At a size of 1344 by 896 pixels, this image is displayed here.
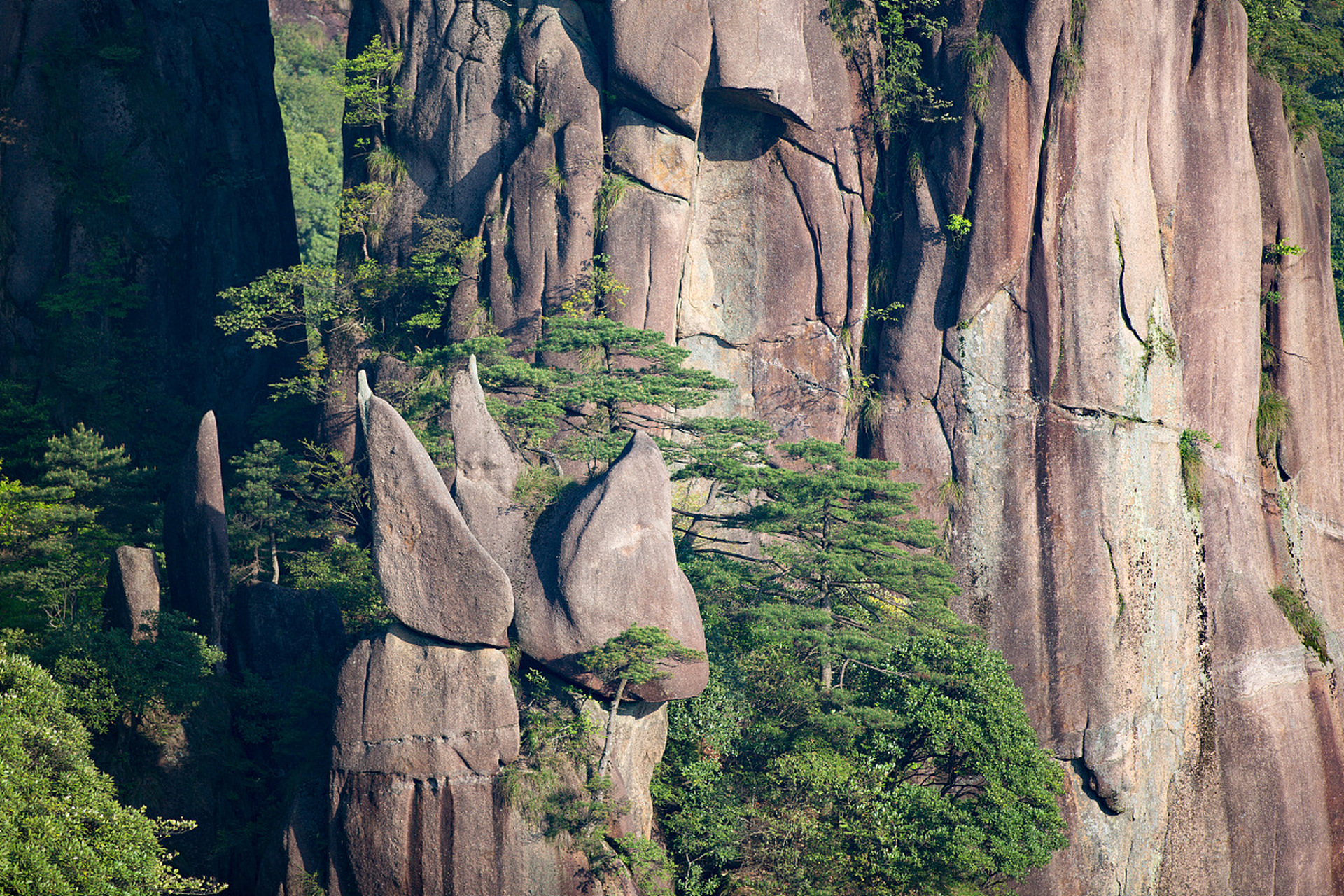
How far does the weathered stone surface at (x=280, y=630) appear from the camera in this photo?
22734 millimetres

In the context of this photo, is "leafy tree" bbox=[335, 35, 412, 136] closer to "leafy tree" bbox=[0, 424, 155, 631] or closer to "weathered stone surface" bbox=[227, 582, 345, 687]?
"leafy tree" bbox=[0, 424, 155, 631]

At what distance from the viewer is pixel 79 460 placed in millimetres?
25984

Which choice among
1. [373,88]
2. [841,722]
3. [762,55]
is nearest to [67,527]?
[373,88]

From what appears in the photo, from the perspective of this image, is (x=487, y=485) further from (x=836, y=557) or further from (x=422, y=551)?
(x=836, y=557)

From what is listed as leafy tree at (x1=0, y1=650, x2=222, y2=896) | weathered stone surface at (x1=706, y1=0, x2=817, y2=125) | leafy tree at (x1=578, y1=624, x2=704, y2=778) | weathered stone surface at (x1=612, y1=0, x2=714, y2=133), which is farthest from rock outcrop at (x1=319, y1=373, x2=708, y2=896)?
weathered stone surface at (x1=706, y1=0, x2=817, y2=125)

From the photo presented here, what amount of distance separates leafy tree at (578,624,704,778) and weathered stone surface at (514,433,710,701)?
0.65ft

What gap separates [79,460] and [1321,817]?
26.5 metres

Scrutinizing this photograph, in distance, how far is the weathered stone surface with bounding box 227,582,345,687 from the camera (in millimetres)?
22734

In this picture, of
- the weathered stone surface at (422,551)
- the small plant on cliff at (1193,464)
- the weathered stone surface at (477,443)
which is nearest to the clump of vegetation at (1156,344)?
the small plant on cliff at (1193,464)

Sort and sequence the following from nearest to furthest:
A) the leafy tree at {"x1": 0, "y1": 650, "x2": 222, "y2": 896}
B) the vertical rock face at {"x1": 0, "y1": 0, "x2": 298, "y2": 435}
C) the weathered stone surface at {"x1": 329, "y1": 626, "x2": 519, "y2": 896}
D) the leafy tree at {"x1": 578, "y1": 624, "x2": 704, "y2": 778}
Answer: the leafy tree at {"x1": 0, "y1": 650, "x2": 222, "y2": 896}
the weathered stone surface at {"x1": 329, "y1": 626, "x2": 519, "y2": 896}
the leafy tree at {"x1": 578, "y1": 624, "x2": 704, "y2": 778}
the vertical rock face at {"x1": 0, "y1": 0, "x2": 298, "y2": 435}

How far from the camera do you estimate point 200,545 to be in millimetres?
22797

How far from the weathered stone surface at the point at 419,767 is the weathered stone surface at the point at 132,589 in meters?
4.63

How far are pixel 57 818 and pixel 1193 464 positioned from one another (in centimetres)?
2299

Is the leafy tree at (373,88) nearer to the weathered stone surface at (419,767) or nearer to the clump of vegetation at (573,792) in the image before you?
the weathered stone surface at (419,767)
